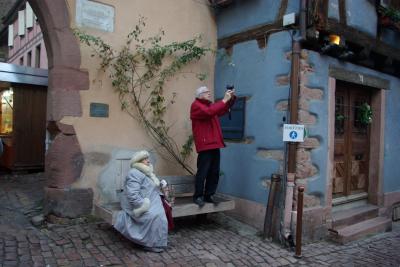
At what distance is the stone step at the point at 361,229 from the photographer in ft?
16.9

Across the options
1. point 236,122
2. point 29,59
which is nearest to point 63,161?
point 236,122

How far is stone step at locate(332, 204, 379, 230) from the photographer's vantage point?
5.50 meters

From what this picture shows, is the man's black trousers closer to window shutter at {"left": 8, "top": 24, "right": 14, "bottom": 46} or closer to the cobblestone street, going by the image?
the cobblestone street

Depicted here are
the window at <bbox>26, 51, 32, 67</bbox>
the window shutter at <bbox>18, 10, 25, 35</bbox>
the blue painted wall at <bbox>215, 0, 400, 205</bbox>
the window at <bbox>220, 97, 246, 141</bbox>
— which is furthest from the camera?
the window shutter at <bbox>18, 10, 25, 35</bbox>

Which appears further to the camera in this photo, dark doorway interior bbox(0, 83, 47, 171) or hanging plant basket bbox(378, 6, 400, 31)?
dark doorway interior bbox(0, 83, 47, 171)

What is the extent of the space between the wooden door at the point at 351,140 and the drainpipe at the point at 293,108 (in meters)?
1.18

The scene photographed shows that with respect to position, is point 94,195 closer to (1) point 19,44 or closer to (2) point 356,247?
(2) point 356,247

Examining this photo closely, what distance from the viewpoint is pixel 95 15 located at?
5.01 metres

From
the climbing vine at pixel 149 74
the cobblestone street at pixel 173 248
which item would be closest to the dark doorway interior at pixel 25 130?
the cobblestone street at pixel 173 248

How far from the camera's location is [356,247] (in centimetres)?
505

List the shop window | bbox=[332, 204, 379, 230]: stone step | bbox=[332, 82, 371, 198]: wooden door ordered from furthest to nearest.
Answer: the shop window → bbox=[332, 82, 371, 198]: wooden door → bbox=[332, 204, 379, 230]: stone step

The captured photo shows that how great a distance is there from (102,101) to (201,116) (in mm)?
1385

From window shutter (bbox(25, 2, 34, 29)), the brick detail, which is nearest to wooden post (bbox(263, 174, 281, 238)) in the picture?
the brick detail

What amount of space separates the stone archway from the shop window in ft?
16.3
